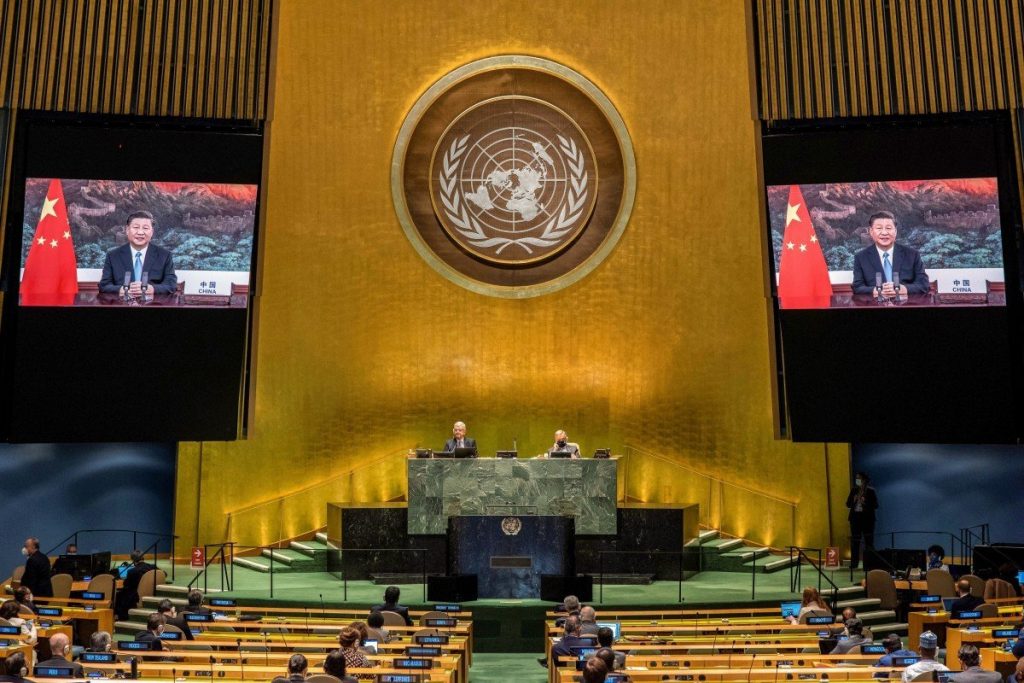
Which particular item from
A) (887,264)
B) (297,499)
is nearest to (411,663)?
(297,499)

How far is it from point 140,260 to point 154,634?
6.46 metres

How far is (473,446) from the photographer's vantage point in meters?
14.4

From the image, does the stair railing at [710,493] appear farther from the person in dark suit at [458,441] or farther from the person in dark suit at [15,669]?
the person in dark suit at [15,669]

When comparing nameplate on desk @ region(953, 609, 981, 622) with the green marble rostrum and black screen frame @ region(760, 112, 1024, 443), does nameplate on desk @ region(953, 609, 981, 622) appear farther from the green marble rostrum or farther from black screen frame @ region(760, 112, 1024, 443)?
the green marble rostrum

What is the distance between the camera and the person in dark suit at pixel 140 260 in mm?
15000

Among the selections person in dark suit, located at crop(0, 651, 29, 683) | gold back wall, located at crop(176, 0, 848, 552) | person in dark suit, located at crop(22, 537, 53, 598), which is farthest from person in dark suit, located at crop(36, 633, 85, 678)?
gold back wall, located at crop(176, 0, 848, 552)

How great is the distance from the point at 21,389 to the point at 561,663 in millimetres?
8160

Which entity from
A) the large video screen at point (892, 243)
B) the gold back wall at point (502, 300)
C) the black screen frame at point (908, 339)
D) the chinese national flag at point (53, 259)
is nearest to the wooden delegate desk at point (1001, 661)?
the black screen frame at point (908, 339)

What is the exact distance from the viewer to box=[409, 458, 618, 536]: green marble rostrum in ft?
45.6

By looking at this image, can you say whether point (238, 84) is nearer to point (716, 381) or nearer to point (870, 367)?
point (716, 381)

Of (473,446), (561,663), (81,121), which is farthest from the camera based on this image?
(81,121)

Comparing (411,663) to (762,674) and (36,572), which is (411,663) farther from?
(36,572)

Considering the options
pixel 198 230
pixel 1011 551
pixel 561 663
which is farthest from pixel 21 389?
pixel 1011 551

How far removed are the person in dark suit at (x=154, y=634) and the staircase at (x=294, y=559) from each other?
202 inches
